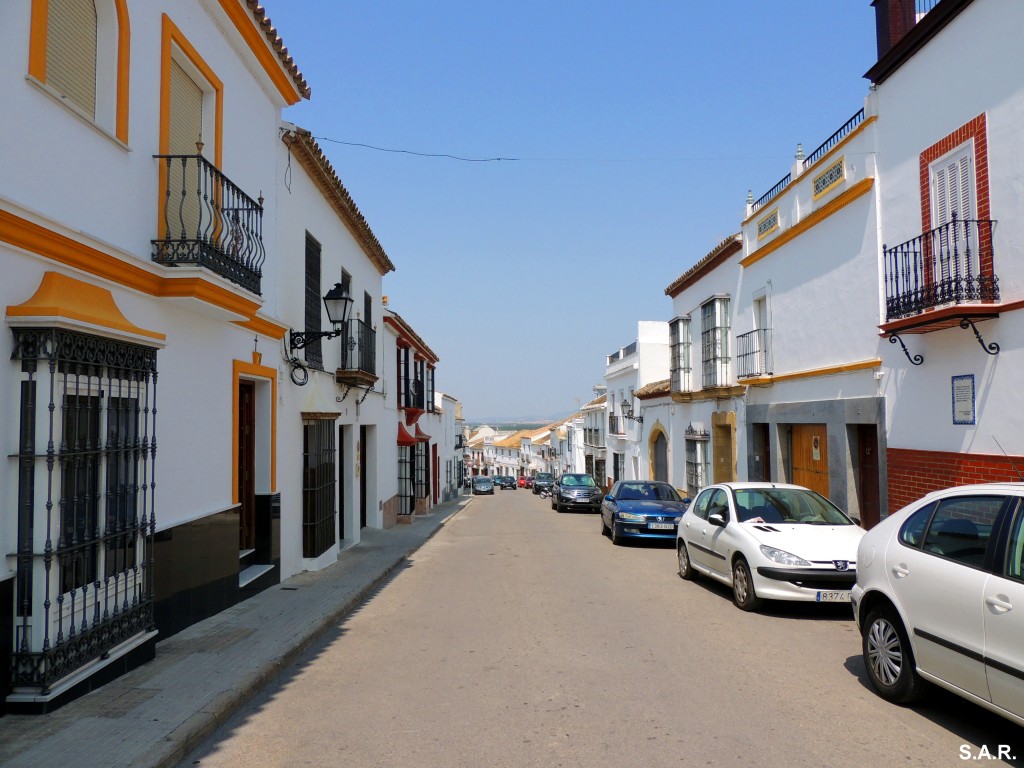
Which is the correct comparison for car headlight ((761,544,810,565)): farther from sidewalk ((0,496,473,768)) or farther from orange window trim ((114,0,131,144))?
orange window trim ((114,0,131,144))

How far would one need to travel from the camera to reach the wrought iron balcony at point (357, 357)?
13.3 meters

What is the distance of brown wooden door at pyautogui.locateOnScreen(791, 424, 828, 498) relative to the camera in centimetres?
1334

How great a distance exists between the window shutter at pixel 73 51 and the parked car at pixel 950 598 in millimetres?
6653

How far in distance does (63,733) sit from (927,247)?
1011cm

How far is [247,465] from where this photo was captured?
9.49 meters

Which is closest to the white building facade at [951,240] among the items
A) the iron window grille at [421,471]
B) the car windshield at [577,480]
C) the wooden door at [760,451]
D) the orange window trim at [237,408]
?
the wooden door at [760,451]

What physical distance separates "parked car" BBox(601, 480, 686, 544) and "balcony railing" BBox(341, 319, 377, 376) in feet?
18.7

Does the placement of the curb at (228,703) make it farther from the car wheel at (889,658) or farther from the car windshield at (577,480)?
the car windshield at (577,480)

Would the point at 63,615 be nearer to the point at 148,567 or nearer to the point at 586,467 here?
the point at 148,567

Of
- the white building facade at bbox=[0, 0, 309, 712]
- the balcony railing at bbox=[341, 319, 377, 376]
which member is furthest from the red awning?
the white building facade at bbox=[0, 0, 309, 712]

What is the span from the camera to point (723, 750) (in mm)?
4285

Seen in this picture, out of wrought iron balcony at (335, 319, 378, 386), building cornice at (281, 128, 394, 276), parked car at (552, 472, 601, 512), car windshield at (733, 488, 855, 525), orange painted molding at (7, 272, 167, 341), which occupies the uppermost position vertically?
building cornice at (281, 128, 394, 276)

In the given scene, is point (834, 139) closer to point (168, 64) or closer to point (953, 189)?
point (953, 189)

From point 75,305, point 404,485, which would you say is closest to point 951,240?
point 75,305
